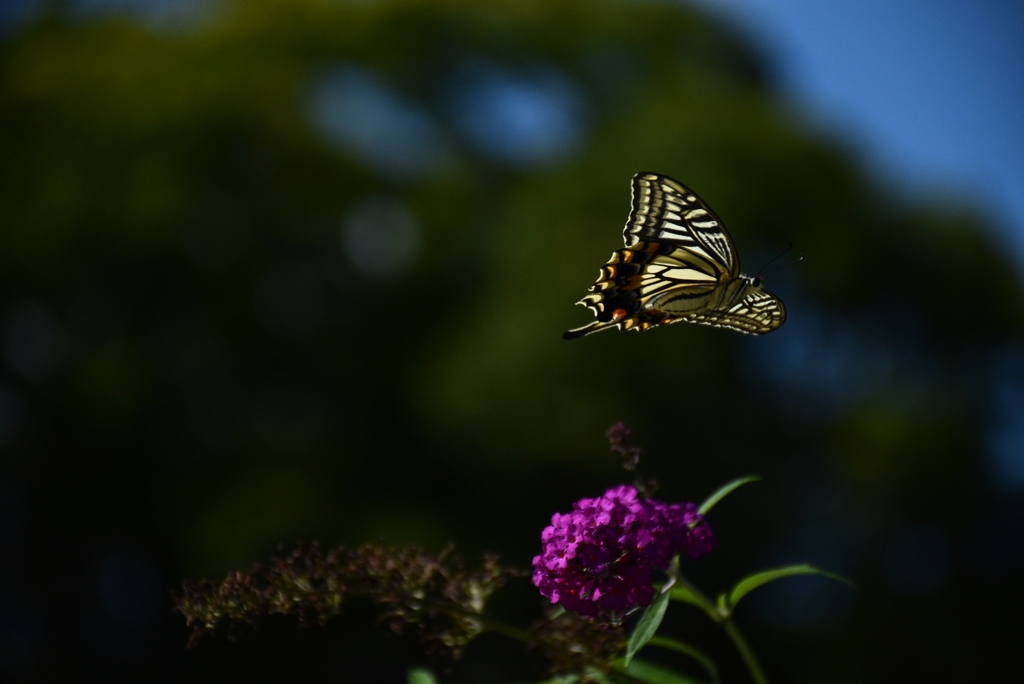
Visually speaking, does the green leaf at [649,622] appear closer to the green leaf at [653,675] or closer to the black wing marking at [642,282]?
the green leaf at [653,675]

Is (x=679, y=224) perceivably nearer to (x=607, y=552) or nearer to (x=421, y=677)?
(x=607, y=552)

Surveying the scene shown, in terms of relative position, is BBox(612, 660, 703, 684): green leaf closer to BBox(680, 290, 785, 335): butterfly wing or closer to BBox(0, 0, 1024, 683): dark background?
BBox(680, 290, 785, 335): butterfly wing

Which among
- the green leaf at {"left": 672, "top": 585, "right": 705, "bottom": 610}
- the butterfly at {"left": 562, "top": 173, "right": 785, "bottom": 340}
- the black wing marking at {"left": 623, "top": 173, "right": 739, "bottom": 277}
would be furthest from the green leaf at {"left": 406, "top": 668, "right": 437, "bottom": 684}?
the black wing marking at {"left": 623, "top": 173, "right": 739, "bottom": 277}

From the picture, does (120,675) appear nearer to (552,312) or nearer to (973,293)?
(552,312)

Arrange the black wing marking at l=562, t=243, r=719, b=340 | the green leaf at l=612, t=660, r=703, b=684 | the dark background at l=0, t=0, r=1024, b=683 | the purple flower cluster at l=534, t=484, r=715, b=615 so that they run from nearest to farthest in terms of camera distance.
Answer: the purple flower cluster at l=534, t=484, r=715, b=615 → the green leaf at l=612, t=660, r=703, b=684 → the black wing marking at l=562, t=243, r=719, b=340 → the dark background at l=0, t=0, r=1024, b=683

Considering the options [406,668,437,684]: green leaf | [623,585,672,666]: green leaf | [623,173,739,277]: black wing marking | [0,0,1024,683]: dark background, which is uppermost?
[623,173,739,277]: black wing marking

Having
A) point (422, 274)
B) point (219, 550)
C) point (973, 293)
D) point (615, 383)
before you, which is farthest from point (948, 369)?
point (219, 550)

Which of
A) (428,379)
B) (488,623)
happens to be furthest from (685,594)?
(428,379)
